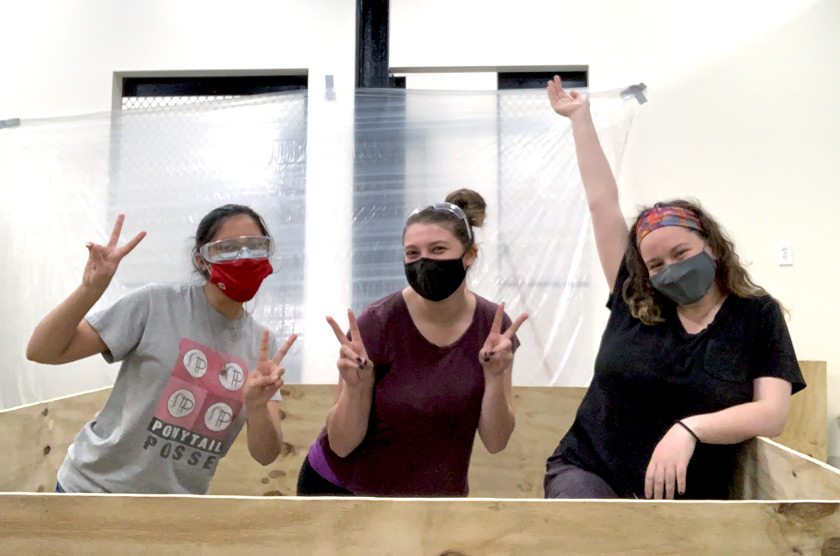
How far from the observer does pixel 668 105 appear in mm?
3135

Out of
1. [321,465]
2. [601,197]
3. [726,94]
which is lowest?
[321,465]

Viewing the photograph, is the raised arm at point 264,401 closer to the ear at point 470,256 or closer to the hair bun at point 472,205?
the ear at point 470,256

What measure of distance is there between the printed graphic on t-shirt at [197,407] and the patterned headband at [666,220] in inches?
32.3

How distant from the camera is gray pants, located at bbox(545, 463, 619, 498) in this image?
3.79 ft

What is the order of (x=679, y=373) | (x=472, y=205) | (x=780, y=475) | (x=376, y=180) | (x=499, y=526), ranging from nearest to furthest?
1. (x=499, y=526)
2. (x=780, y=475)
3. (x=679, y=373)
4. (x=472, y=205)
5. (x=376, y=180)

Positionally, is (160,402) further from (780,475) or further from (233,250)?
(780,475)

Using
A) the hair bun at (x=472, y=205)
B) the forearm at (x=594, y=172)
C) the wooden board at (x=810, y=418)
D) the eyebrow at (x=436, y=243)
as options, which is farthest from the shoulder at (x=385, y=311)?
the wooden board at (x=810, y=418)

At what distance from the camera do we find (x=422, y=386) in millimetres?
1271

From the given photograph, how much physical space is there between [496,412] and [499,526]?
20.7 inches

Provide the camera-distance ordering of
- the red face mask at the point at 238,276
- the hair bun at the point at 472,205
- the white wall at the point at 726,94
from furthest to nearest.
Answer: the white wall at the point at 726,94, the hair bun at the point at 472,205, the red face mask at the point at 238,276

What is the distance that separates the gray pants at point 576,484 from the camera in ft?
3.79

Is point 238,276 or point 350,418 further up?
point 238,276

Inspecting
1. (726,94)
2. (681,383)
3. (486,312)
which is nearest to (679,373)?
(681,383)

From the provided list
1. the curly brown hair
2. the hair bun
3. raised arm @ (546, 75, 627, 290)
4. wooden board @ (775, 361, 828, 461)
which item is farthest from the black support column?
wooden board @ (775, 361, 828, 461)
